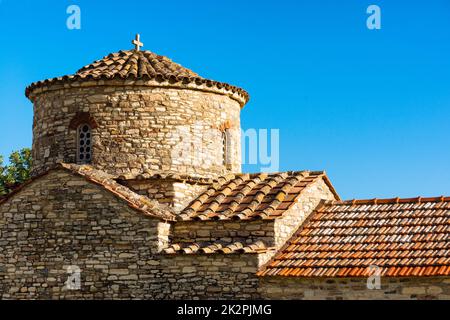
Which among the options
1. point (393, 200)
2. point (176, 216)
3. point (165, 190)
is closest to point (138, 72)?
point (165, 190)

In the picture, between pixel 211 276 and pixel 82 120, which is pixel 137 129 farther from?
pixel 211 276

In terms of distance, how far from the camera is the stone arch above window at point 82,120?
665 inches

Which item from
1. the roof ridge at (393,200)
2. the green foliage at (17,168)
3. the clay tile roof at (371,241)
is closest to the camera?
the clay tile roof at (371,241)

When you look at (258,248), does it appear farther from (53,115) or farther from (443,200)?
(53,115)

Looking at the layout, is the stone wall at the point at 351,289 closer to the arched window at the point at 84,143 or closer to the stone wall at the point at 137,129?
the stone wall at the point at 137,129

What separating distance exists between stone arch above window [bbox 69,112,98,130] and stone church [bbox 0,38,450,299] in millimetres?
23

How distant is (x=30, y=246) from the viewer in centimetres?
1555

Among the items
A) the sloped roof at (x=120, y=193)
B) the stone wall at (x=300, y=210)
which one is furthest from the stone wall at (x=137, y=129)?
the stone wall at (x=300, y=210)

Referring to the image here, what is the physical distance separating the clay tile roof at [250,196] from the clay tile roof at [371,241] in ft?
2.41

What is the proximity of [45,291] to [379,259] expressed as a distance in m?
6.77

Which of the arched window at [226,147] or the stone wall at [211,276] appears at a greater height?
the arched window at [226,147]
